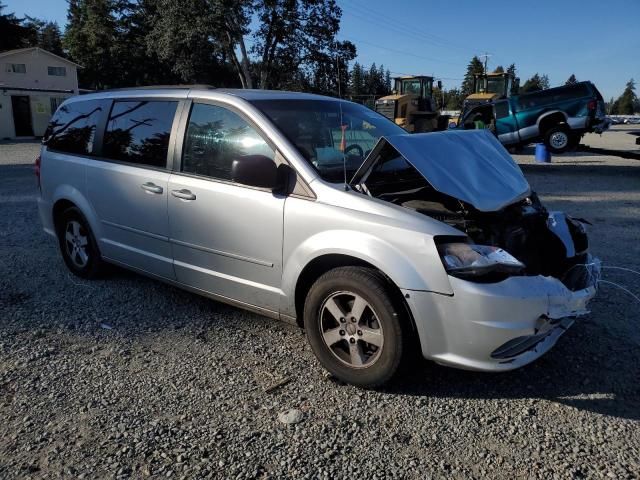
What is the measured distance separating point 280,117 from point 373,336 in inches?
65.2

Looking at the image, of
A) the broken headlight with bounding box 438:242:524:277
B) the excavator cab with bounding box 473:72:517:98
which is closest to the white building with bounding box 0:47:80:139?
the excavator cab with bounding box 473:72:517:98

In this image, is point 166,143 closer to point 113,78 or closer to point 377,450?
point 377,450

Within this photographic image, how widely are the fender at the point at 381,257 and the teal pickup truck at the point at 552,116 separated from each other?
51.6 feet

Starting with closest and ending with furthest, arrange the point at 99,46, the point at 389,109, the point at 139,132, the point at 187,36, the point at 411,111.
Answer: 1. the point at 139,132
2. the point at 389,109
3. the point at 411,111
4. the point at 187,36
5. the point at 99,46

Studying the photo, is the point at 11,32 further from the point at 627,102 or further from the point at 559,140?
the point at 627,102

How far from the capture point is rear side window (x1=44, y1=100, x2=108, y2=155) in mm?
4750

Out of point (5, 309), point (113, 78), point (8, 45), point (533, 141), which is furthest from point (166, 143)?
point (8, 45)

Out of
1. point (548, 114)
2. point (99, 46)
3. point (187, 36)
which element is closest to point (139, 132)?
point (548, 114)

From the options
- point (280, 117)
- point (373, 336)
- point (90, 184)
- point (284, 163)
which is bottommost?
point (373, 336)

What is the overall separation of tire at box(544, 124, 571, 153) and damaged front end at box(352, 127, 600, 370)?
14245 millimetres

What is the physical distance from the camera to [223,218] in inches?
141

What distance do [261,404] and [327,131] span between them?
1.99m

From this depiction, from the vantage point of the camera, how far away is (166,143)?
4031 mm

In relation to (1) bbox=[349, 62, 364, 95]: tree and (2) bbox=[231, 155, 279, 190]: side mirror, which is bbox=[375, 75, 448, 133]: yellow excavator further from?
(1) bbox=[349, 62, 364, 95]: tree
